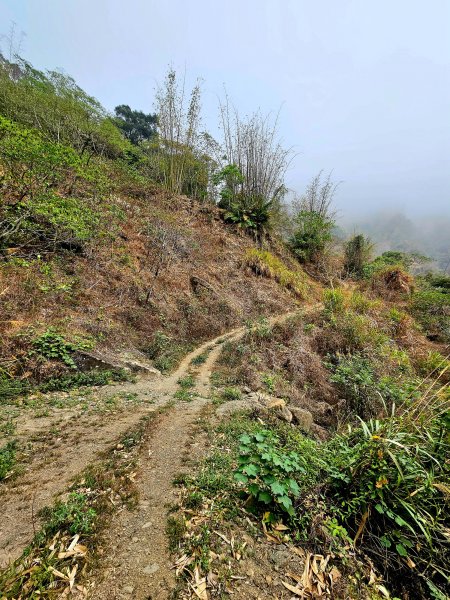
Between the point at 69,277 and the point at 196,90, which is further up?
the point at 196,90

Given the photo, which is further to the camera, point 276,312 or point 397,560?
point 276,312

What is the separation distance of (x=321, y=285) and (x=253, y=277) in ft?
18.9

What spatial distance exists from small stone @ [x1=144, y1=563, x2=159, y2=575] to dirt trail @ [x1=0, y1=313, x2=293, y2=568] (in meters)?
0.23

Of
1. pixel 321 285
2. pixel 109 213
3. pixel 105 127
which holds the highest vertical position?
pixel 105 127

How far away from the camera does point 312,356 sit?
7.42m

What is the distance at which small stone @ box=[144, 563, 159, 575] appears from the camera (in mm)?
1634

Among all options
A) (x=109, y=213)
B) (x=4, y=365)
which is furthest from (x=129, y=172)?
(x=4, y=365)

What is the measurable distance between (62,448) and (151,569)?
204cm

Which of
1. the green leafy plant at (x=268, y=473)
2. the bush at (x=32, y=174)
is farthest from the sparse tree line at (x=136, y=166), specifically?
the green leafy plant at (x=268, y=473)

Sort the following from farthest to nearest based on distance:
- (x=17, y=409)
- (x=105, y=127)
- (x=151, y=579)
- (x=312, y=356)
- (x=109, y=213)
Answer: (x=105, y=127)
(x=109, y=213)
(x=312, y=356)
(x=17, y=409)
(x=151, y=579)

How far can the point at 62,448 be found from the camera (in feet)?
10.1

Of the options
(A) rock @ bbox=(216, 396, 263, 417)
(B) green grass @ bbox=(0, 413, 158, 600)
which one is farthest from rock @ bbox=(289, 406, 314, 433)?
(B) green grass @ bbox=(0, 413, 158, 600)

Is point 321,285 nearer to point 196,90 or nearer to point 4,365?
point 196,90

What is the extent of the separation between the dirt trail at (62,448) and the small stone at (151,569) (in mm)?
228
